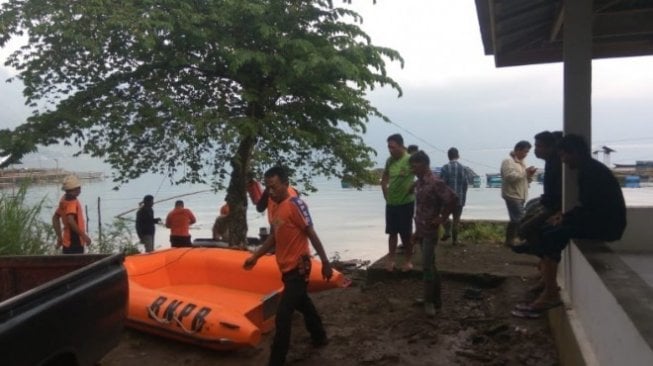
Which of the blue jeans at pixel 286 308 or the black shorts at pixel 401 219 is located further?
the black shorts at pixel 401 219

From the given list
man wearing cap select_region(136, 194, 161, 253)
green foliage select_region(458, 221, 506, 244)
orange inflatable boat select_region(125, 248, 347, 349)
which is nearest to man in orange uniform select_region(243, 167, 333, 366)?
orange inflatable boat select_region(125, 248, 347, 349)

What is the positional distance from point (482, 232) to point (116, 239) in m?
7.94

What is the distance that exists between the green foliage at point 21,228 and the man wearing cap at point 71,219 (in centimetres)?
26

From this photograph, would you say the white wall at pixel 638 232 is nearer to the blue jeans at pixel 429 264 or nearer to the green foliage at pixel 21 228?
the blue jeans at pixel 429 264

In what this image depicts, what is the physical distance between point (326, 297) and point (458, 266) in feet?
6.06

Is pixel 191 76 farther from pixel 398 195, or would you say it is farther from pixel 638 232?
pixel 638 232

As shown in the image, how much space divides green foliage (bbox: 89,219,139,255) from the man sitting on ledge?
9.47m

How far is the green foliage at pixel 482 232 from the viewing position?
9789 millimetres

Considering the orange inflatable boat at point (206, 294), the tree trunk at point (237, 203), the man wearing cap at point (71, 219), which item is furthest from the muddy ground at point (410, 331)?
the tree trunk at point (237, 203)

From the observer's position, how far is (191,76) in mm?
10078

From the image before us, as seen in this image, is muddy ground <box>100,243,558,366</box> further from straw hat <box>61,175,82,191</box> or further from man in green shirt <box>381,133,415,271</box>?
straw hat <box>61,175,82,191</box>

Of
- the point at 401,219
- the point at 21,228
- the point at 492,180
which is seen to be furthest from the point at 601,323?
the point at 492,180

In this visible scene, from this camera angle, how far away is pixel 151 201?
11.4 meters

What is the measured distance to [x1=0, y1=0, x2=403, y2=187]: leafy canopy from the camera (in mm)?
8930
